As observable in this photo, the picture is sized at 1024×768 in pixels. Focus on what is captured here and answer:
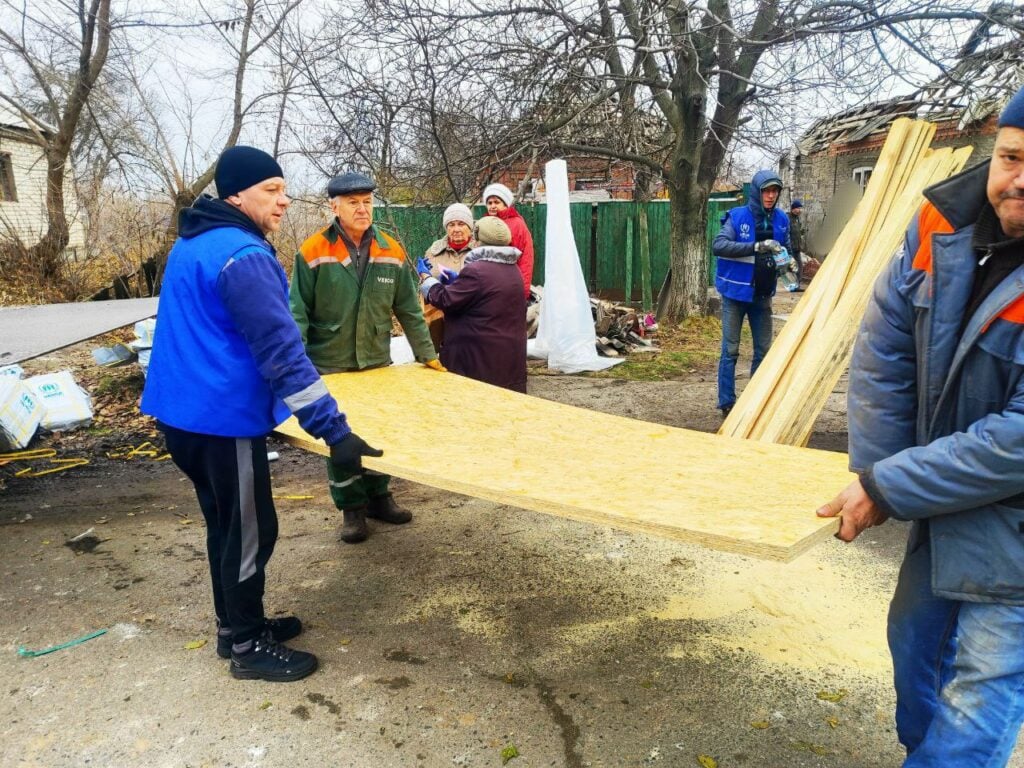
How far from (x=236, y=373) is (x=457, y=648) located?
1488mm

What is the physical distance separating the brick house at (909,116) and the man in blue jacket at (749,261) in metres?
0.90

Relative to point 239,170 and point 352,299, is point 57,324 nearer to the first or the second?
point 352,299

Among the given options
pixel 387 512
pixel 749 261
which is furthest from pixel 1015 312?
pixel 749 261

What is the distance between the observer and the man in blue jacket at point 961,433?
162 centimetres

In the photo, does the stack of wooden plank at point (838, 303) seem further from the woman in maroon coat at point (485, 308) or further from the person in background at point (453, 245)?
the person in background at point (453, 245)

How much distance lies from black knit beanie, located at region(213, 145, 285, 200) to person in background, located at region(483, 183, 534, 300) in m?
3.12

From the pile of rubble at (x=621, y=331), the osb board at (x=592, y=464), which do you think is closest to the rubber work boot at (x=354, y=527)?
the osb board at (x=592, y=464)

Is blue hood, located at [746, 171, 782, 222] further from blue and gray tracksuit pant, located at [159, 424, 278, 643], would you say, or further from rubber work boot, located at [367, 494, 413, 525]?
blue and gray tracksuit pant, located at [159, 424, 278, 643]

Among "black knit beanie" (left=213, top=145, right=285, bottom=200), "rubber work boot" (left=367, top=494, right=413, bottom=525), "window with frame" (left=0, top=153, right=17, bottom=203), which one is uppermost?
"window with frame" (left=0, top=153, right=17, bottom=203)

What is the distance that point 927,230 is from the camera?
1791 millimetres

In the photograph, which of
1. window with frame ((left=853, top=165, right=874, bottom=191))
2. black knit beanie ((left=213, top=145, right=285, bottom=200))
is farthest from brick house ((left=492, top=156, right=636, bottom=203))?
black knit beanie ((left=213, top=145, right=285, bottom=200))

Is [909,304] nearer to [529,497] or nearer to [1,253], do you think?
[529,497]

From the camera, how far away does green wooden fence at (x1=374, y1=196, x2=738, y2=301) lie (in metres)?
13.2

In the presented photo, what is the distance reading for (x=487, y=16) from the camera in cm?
875
